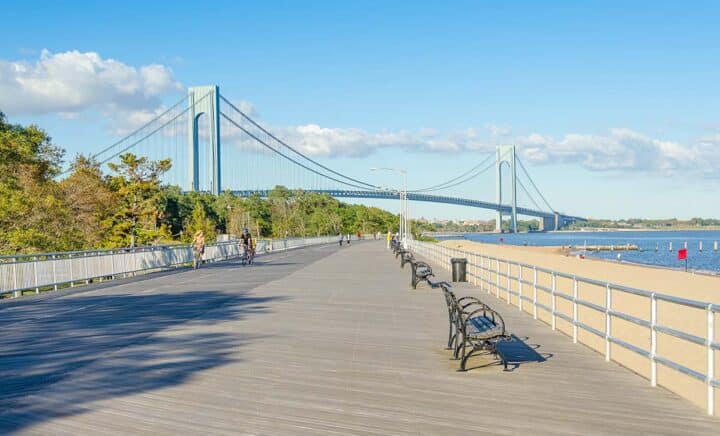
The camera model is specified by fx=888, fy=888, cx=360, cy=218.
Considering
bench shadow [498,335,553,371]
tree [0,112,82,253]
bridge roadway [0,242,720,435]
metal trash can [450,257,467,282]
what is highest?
tree [0,112,82,253]

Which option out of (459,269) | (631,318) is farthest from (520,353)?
(459,269)

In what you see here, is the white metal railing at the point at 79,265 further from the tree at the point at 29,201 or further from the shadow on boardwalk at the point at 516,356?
the shadow on boardwalk at the point at 516,356

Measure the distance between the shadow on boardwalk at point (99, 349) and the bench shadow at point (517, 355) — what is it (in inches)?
126

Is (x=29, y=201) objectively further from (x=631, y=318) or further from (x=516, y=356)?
(x=631, y=318)

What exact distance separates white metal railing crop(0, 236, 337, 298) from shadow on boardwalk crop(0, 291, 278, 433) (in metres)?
3.41

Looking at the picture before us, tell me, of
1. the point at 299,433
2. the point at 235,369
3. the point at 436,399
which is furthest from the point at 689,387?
the point at 299,433

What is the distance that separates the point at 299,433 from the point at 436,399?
182 centimetres

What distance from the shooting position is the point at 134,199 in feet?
163

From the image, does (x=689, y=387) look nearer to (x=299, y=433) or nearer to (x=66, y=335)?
(x=299, y=433)

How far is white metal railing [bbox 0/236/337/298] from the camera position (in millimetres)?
23219

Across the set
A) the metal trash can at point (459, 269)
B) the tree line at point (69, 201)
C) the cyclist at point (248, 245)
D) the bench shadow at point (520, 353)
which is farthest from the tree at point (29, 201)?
the bench shadow at point (520, 353)

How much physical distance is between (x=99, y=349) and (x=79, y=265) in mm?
16585

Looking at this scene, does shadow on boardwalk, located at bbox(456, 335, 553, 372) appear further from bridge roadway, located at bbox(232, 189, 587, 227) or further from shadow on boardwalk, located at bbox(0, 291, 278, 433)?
bridge roadway, located at bbox(232, 189, 587, 227)

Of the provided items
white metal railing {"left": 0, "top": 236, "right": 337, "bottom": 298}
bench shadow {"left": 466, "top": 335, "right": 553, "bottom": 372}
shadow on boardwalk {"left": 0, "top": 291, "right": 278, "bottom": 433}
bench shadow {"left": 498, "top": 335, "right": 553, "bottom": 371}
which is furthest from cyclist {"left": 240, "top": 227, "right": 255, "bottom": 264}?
bench shadow {"left": 466, "top": 335, "right": 553, "bottom": 372}
